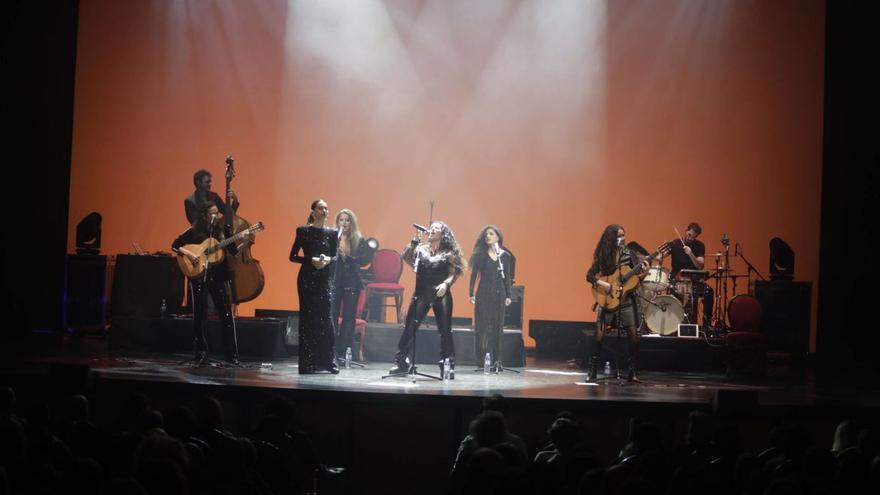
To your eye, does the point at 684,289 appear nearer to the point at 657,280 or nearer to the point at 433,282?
the point at 657,280

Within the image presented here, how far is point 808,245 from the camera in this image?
13242 mm

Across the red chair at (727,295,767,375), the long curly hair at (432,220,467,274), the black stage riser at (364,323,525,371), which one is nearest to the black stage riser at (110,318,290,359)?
the black stage riser at (364,323,525,371)

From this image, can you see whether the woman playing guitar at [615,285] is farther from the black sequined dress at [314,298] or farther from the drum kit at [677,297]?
the black sequined dress at [314,298]

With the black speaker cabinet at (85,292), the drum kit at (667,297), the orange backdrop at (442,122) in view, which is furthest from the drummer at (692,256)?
the black speaker cabinet at (85,292)

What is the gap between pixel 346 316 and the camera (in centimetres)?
1105

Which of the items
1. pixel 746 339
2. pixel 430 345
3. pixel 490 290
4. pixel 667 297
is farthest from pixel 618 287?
pixel 430 345

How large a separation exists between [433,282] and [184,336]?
352 centimetres

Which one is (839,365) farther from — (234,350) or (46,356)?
(46,356)

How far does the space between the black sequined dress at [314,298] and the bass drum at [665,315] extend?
175 inches

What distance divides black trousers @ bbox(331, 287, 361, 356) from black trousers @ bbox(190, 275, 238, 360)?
1355mm

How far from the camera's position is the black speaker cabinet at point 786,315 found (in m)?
11.9

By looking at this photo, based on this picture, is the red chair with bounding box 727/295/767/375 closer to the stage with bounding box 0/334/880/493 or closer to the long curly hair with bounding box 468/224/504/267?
the stage with bounding box 0/334/880/493

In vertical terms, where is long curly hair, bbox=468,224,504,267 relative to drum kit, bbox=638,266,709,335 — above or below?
above

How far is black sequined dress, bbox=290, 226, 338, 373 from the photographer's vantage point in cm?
927
